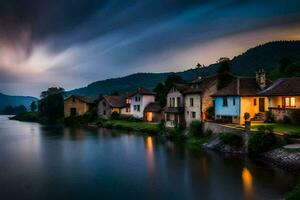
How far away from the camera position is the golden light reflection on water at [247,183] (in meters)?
22.0

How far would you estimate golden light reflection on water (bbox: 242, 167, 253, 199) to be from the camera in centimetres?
2200

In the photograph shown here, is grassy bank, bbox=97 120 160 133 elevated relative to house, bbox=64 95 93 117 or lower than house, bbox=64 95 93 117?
lower

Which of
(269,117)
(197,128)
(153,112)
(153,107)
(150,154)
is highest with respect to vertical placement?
(153,107)

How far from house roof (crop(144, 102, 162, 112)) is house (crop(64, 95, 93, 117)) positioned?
105ft

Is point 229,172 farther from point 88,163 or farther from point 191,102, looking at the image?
point 191,102

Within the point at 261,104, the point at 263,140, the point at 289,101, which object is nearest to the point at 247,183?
the point at 263,140

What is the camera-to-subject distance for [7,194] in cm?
2252

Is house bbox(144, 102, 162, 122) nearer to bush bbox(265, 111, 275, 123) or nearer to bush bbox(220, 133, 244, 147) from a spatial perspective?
bush bbox(265, 111, 275, 123)

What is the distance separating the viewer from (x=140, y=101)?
79750mm

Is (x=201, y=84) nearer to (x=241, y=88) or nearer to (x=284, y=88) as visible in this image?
(x=241, y=88)

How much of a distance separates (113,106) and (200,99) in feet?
128

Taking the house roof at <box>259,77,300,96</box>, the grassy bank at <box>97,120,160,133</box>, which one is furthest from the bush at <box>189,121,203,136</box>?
the grassy bank at <box>97,120,160,133</box>

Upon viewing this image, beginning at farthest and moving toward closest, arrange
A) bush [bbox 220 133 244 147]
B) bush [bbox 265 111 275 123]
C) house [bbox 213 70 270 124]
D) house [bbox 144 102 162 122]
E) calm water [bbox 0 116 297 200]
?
1. house [bbox 144 102 162 122]
2. house [bbox 213 70 270 124]
3. bush [bbox 265 111 275 123]
4. bush [bbox 220 133 244 147]
5. calm water [bbox 0 116 297 200]

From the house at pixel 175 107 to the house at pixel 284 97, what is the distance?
1648 cm
